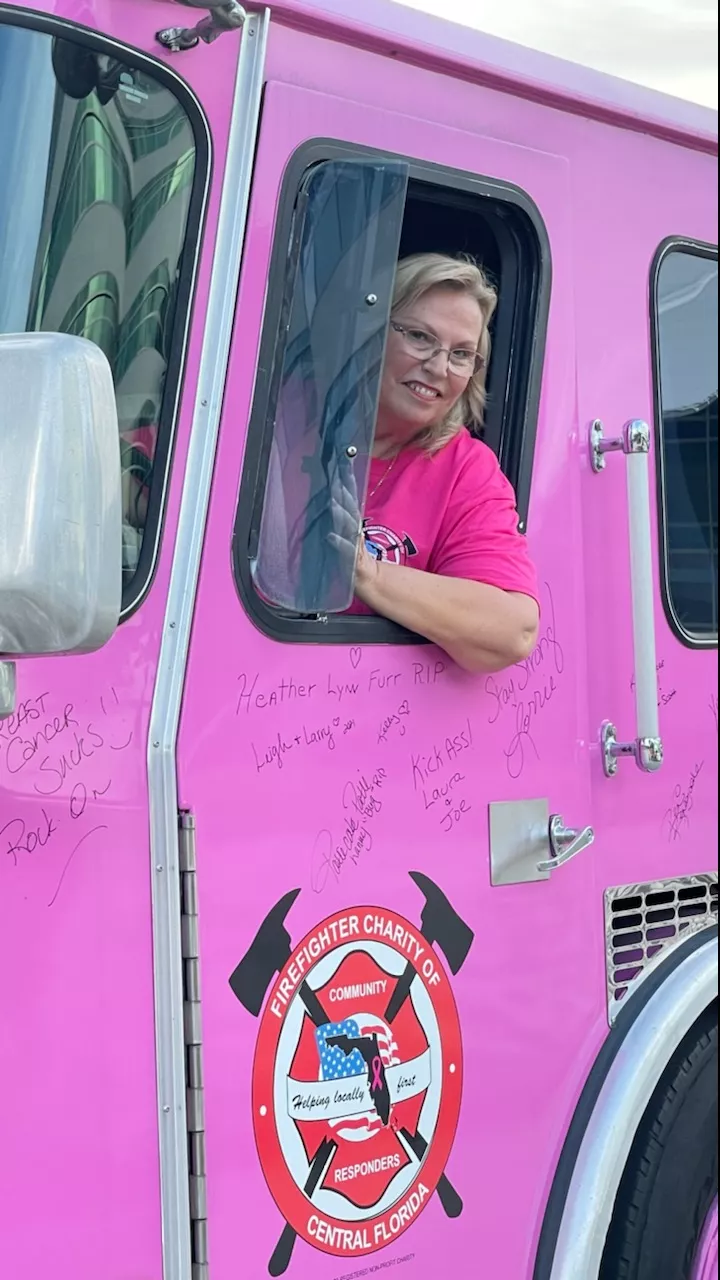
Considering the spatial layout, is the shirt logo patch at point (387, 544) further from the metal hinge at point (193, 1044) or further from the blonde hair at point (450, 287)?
the metal hinge at point (193, 1044)

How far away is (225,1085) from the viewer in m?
2.06

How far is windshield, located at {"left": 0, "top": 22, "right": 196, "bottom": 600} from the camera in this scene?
6.31ft

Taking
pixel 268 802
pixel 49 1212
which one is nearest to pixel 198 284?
pixel 268 802

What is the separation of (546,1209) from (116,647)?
120cm

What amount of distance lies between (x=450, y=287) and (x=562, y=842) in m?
0.92

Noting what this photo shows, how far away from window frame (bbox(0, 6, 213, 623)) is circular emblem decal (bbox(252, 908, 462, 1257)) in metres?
0.58

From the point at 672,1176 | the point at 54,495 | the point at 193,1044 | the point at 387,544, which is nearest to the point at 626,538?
the point at 387,544

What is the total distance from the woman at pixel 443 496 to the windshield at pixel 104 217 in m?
0.42

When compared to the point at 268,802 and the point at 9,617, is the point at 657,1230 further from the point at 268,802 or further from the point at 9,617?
the point at 9,617
